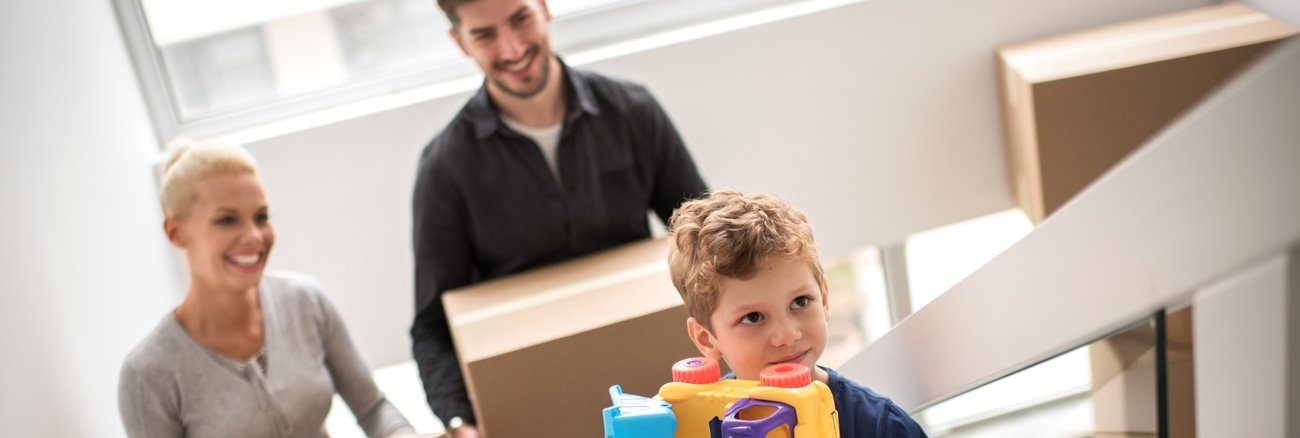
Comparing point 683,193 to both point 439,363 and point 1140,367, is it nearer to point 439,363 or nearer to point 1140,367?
point 439,363

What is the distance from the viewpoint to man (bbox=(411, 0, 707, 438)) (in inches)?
77.4

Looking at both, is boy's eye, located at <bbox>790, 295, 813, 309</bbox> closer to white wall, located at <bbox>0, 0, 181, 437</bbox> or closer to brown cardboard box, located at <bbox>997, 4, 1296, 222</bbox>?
white wall, located at <bbox>0, 0, 181, 437</bbox>

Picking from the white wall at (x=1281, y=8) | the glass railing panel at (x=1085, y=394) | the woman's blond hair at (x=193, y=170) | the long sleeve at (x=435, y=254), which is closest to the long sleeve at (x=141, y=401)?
the woman's blond hair at (x=193, y=170)

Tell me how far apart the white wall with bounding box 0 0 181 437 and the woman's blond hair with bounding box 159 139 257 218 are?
0.25m

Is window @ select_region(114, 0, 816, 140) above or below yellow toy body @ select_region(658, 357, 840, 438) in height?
above

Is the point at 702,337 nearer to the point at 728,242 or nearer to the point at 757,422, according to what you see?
the point at 728,242

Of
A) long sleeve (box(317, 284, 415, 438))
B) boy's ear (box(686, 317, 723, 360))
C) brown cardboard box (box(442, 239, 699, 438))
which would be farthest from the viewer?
long sleeve (box(317, 284, 415, 438))

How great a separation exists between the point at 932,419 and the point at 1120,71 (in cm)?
160

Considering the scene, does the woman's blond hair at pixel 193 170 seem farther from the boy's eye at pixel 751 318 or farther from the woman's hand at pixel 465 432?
the boy's eye at pixel 751 318

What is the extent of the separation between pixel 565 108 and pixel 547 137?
2.6 inches

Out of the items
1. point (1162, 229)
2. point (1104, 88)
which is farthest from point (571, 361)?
point (1104, 88)

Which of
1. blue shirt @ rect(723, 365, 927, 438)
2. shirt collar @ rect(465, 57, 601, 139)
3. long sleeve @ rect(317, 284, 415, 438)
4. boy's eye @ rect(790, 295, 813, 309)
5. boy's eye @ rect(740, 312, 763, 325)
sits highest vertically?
shirt collar @ rect(465, 57, 601, 139)

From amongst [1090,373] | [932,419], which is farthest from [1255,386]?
[932,419]

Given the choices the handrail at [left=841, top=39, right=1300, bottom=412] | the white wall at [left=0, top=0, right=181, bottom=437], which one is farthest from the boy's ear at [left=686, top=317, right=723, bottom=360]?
the white wall at [left=0, top=0, right=181, bottom=437]
